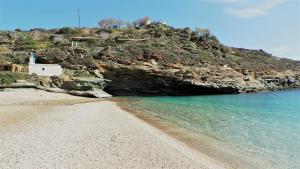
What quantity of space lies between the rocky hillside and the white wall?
6.47 ft

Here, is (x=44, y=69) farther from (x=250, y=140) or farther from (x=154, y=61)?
(x=250, y=140)

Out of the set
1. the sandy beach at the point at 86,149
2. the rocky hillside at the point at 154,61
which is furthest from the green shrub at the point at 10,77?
the sandy beach at the point at 86,149

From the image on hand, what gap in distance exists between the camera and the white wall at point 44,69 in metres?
49.7

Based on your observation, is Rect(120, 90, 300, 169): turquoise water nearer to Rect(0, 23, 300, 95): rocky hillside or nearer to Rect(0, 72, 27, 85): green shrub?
Rect(0, 72, 27, 85): green shrub

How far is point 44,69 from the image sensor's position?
50312 mm

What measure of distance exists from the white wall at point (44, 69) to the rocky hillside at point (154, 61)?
1973mm

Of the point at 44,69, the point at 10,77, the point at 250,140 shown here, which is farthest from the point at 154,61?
the point at 250,140

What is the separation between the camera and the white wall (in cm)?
4969

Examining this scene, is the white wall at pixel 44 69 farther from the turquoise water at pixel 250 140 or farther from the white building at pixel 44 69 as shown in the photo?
the turquoise water at pixel 250 140

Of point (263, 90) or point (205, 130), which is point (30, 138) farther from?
point (263, 90)

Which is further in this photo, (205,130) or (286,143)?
(205,130)

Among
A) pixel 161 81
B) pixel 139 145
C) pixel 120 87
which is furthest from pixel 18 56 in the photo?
pixel 139 145

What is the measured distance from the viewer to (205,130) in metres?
19.2

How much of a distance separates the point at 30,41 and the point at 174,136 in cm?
5868
